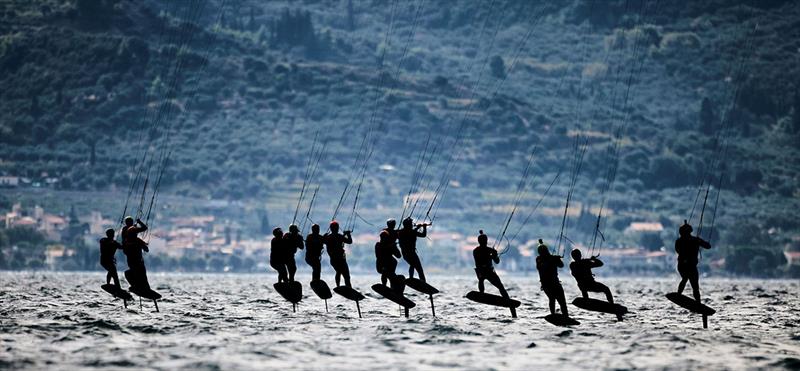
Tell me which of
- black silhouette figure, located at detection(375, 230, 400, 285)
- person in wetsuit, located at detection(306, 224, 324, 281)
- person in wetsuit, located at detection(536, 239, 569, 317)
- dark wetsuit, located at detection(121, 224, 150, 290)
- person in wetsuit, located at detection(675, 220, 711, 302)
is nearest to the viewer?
person in wetsuit, located at detection(675, 220, 711, 302)

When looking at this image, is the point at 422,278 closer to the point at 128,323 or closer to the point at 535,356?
the point at 128,323

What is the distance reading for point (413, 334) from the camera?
31.2 meters

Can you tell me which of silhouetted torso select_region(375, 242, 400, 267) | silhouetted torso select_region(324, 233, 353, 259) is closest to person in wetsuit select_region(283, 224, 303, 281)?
silhouetted torso select_region(324, 233, 353, 259)

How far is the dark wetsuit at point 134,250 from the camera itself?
37719 millimetres

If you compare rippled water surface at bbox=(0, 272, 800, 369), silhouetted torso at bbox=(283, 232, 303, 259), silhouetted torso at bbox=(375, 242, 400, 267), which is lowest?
rippled water surface at bbox=(0, 272, 800, 369)

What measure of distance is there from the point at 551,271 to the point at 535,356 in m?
8.26

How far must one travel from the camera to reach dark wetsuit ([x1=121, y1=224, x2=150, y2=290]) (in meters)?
37.7

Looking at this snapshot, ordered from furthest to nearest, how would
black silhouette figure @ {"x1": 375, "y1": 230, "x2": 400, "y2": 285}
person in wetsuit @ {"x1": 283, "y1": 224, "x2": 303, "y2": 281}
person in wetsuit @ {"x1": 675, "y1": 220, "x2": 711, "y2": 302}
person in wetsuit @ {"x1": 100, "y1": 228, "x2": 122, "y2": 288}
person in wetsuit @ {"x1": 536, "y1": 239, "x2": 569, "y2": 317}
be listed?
1. person in wetsuit @ {"x1": 100, "y1": 228, "x2": 122, "y2": 288}
2. person in wetsuit @ {"x1": 283, "y1": 224, "x2": 303, "y2": 281}
3. black silhouette figure @ {"x1": 375, "y1": 230, "x2": 400, "y2": 285}
4. person in wetsuit @ {"x1": 536, "y1": 239, "x2": 569, "y2": 317}
5. person in wetsuit @ {"x1": 675, "y1": 220, "x2": 711, "y2": 302}

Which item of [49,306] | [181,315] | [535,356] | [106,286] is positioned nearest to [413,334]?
[535,356]

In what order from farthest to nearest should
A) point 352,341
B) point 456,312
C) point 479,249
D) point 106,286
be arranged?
point 456,312 → point 106,286 → point 479,249 → point 352,341

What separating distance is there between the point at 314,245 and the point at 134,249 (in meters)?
4.98

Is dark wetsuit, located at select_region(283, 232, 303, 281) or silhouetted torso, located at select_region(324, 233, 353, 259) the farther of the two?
dark wetsuit, located at select_region(283, 232, 303, 281)

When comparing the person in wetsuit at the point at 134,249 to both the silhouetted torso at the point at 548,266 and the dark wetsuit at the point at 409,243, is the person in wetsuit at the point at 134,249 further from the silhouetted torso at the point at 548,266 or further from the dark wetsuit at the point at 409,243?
the silhouetted torso at the point at 548,266

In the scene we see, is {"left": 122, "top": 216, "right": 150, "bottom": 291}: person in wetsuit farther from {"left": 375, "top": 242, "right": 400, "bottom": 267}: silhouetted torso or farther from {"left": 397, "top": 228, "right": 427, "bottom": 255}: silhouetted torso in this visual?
{"left": 397, "top": 228, "right": 427, "bottom": 255}: silhouetted torso
